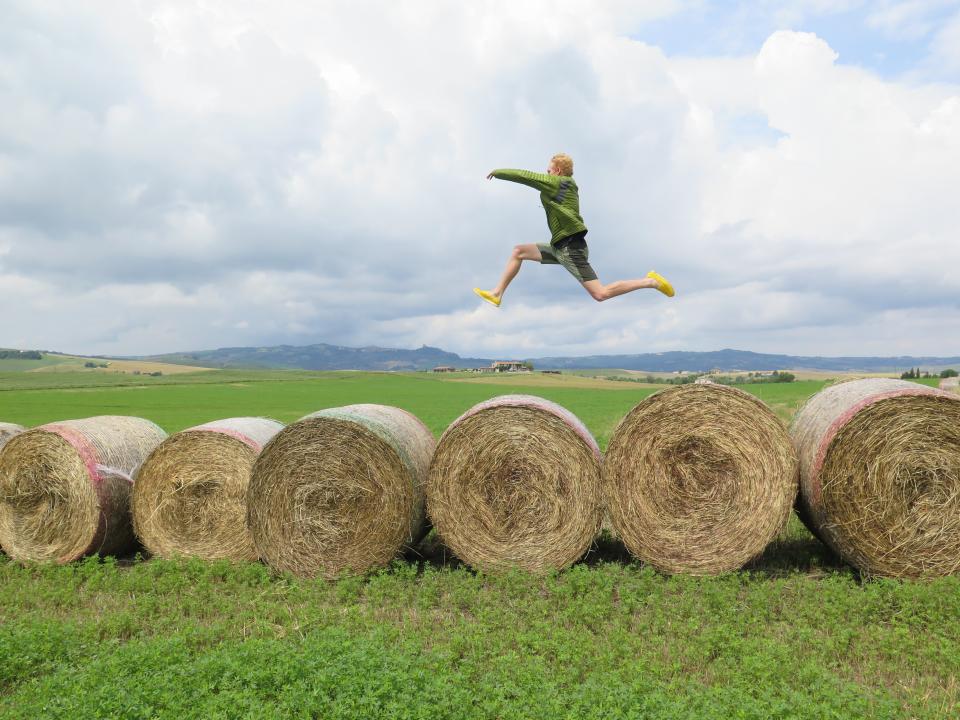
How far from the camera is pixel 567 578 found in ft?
20.4

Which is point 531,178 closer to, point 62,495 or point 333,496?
point 333,496

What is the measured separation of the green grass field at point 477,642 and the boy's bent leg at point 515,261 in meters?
Result: 2.77

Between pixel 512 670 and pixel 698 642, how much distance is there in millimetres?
1452

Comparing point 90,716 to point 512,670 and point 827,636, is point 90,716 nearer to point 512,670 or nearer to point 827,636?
point 512,670

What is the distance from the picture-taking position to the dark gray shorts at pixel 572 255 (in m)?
6.45

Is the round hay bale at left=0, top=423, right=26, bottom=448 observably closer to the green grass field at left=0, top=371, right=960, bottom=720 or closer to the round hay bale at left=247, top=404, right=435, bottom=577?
the green grass field at left=0, top=371, right=960, bottom=720

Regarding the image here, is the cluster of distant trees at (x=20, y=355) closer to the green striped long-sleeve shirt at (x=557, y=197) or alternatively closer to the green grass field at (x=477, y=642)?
the green grass field at (x=477, y=642)

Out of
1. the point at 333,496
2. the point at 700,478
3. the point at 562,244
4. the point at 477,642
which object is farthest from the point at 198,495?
the point at 700,478

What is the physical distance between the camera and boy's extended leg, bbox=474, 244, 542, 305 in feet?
21.9

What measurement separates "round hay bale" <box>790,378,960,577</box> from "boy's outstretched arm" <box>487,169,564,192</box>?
3425mm

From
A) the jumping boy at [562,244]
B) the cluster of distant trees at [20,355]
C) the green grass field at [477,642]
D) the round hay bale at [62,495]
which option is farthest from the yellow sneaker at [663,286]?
the cluster of distant trees at [20,355]

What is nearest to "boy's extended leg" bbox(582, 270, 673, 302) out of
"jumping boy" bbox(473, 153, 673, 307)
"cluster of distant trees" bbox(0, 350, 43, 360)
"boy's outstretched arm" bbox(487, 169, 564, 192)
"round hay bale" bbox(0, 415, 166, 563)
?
"jumping boy" bbox(473, 153, 673, 307)

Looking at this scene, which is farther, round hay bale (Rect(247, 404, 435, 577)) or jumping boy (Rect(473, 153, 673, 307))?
round hay bale (Rect(247, 404, 435, 577))

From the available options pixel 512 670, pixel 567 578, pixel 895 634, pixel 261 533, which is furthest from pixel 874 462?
pixel 261 533
